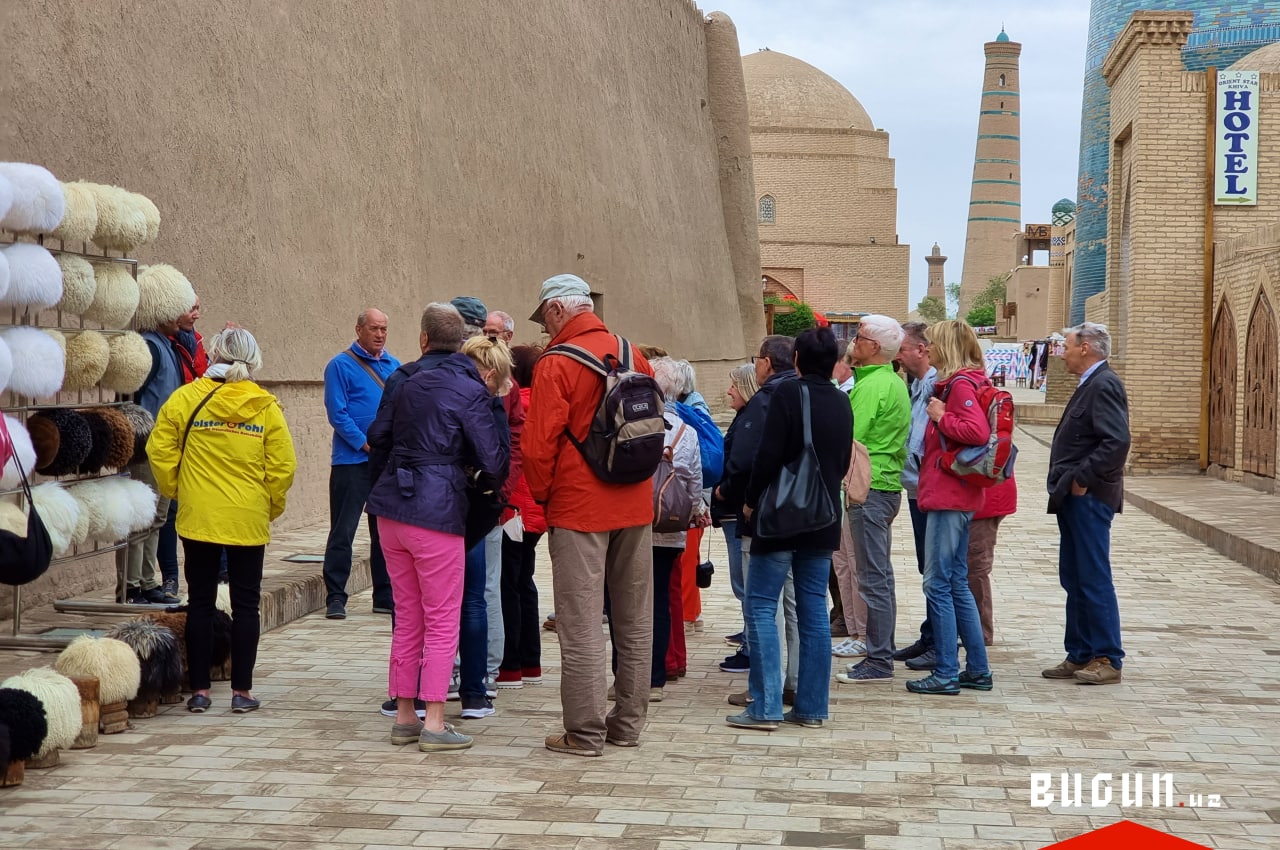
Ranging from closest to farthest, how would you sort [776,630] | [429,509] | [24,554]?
[24,554] < [429,509] < [776,630]

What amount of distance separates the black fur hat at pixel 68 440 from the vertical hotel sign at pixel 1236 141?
15.0 metres

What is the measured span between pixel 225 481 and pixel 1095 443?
12.6ft

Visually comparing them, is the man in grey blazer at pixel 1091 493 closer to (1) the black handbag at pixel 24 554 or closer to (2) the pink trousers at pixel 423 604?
(2) the pink trousers at pixel 423 604

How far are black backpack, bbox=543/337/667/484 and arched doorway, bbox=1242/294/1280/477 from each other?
37.0 feet

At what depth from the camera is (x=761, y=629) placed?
537 cm

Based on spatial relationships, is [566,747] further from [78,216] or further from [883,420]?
[78,216]

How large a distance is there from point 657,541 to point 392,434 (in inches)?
49.8

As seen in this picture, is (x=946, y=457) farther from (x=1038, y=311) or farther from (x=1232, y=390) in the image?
(x=1038, y=311)

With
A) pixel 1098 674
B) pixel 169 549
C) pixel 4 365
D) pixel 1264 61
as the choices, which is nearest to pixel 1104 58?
pixel 1264 61

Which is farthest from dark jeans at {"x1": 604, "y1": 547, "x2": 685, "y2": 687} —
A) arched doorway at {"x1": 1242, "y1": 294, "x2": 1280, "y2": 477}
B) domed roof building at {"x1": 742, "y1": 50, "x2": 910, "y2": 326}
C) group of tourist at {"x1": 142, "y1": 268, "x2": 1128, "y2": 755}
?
domed roof building at {"x1": 742, "y1": 50, "x2": 910, "y2": 326}

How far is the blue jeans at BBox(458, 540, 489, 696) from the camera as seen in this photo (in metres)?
5.46

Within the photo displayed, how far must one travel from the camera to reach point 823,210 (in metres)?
51.8

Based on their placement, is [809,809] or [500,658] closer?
[809,809]

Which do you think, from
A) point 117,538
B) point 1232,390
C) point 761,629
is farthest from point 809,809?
point 1232,390
